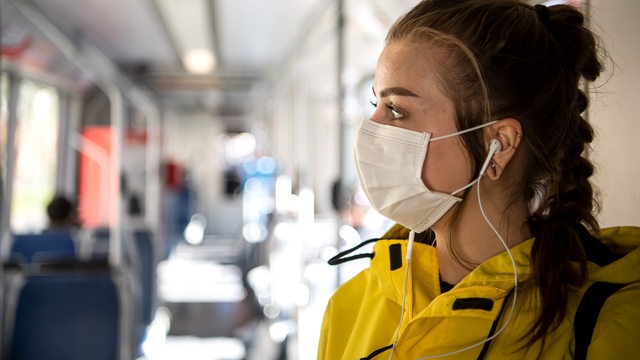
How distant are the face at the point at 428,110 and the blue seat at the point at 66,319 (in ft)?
8.74

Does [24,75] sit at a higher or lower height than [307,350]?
higher

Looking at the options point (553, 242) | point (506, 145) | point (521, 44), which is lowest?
point (553, 242)

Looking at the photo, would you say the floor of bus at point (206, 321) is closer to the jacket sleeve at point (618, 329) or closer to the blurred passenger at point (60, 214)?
the blurred passenger at point (60, 214)

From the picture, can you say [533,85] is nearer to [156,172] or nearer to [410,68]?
[410,68]

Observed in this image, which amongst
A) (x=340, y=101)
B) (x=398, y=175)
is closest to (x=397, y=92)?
(x=398, y=175)

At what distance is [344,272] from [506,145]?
→ 225cm

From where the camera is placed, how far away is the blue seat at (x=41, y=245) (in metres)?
4.79

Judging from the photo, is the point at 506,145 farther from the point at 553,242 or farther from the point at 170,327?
the point at 170,327

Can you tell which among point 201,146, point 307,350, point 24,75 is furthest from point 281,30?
point 201,146

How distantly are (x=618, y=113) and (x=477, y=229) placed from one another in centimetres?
38

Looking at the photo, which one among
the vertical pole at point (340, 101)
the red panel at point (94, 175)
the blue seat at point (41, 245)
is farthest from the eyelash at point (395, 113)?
the red panel at point (94, 175)

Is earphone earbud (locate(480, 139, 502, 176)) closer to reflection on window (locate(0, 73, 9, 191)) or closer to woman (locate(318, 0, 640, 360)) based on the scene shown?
woman (locate(318, 0, 640, 360))

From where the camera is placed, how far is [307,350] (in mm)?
4395

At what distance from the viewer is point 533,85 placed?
1.07m
